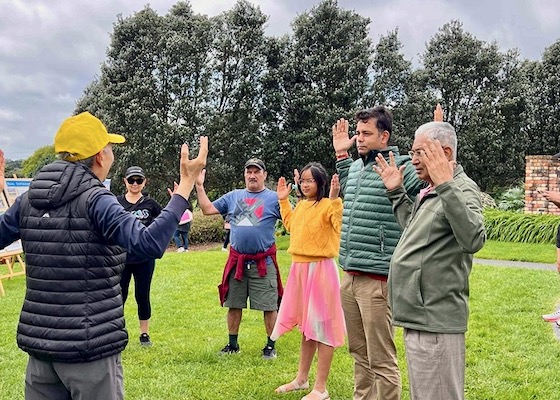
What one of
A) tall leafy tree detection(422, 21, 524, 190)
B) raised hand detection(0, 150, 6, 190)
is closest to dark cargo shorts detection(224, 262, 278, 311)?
raised hand detection(0, 150, 6, 190)

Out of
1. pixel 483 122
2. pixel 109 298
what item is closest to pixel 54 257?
pixel 109 298

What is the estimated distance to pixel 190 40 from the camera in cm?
2061

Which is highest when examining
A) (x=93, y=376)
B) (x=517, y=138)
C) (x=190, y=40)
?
(x=190, y=40)

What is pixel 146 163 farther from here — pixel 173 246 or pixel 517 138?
pixel 517 138

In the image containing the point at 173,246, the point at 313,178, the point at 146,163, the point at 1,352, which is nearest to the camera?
the point at 313,178

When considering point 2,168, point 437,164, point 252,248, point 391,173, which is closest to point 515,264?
point 252,248

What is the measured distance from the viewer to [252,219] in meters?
5.23

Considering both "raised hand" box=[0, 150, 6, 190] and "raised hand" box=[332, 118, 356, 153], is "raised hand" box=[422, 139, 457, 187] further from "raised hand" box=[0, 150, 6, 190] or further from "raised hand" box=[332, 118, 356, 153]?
"raised hand" box=[0, 150, 6, 190]

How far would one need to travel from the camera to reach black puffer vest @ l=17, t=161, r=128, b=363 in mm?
2309

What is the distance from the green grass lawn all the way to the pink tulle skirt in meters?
0.53

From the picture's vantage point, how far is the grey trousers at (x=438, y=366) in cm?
265

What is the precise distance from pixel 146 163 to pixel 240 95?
4201 mm

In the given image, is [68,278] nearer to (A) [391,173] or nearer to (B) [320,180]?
(A) [391,173]

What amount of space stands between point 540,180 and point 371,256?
1437 centimetres
